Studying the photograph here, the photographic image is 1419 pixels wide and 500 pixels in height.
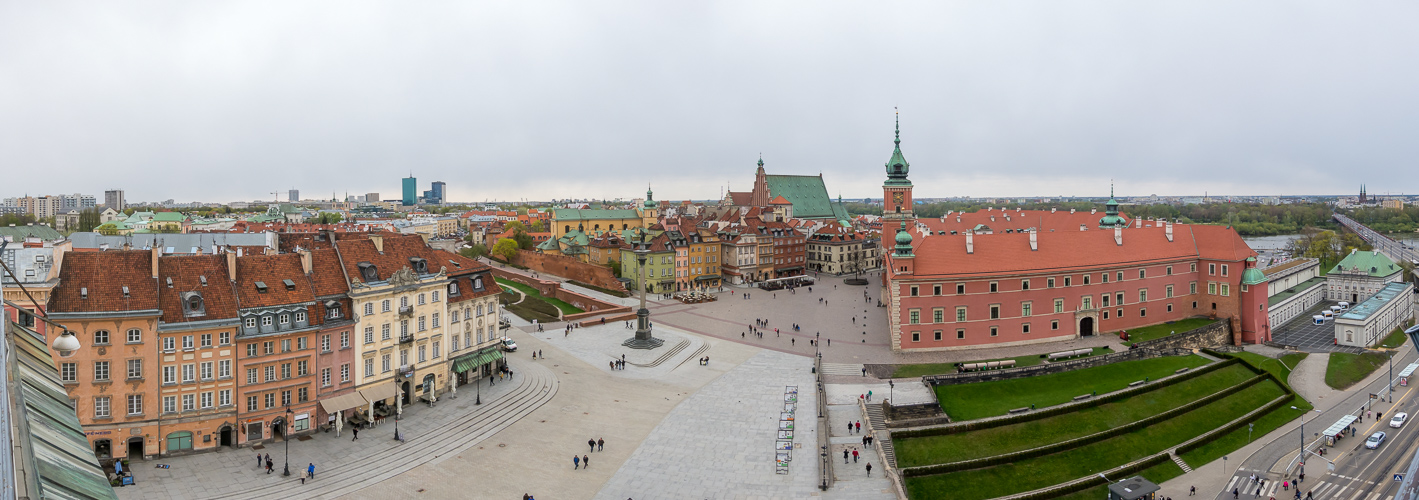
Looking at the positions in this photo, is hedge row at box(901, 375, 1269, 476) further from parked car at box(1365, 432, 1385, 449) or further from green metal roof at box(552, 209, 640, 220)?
green metal roof at box(552, 209, 640, 220)

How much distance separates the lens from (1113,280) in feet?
197

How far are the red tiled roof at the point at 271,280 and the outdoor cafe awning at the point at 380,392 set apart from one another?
569cm

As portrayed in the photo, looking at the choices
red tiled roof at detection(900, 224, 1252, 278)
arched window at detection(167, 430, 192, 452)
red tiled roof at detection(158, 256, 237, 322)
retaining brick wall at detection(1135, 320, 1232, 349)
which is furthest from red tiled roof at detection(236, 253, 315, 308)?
retaining brick wall at detection(1135, 320, 1232, 349)

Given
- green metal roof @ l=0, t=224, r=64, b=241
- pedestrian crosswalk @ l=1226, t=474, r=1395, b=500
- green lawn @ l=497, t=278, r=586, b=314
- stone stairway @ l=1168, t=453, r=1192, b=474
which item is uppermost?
green metal roof @ l=0, t=224, r=64, b=241

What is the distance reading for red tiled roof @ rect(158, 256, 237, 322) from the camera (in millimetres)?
34250

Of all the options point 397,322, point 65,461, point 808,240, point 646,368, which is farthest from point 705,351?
point 808,240

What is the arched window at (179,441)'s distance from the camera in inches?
1325

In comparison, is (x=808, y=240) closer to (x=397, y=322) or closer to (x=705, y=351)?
(x=705, y=351)

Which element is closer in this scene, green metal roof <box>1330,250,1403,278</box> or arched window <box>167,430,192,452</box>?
arched window <box>167,430,192,452</box>

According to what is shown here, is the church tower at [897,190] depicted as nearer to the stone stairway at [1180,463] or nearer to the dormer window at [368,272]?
the stone stairway at [1180,463]

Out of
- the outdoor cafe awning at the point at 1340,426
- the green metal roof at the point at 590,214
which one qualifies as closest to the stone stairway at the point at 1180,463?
the outdoor cafe awning at the point at 1340,426

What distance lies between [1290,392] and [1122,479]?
2344cm

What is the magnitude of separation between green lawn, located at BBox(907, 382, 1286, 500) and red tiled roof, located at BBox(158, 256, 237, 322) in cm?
3390

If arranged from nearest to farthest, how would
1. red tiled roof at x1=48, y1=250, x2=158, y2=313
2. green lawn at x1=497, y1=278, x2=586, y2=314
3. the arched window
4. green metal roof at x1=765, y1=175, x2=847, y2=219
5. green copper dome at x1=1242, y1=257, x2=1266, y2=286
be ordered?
1. red tiled roof at x1=48, y1=250, x2=158, y2=313
2. the arched window
3. green copper dome at x1=1242, y1=257, x2=1266, y2=286
4. green lawn at x1=497, y1=278, x2=586, y2=314
5. green metal roof at x1=765, y1=175, x2=847, y2=219
